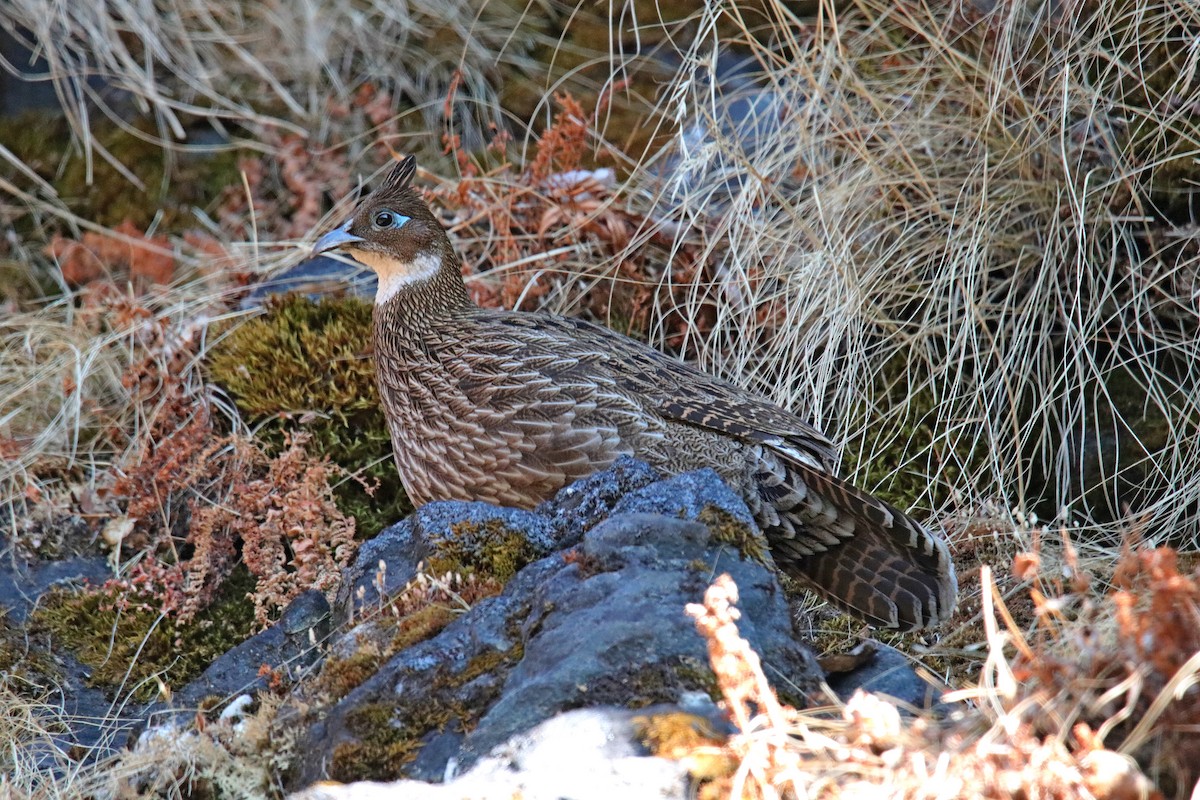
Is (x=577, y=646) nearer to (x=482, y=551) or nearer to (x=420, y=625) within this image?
(x=420, y=625)

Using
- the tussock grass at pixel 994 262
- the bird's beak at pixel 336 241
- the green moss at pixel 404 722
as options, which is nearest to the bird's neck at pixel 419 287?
the bird's beak at pixel 336 241

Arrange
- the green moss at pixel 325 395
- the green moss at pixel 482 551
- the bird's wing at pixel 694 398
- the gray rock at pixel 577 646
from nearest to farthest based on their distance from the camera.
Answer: the gray rock at pixel 577 646 → the green moss at pixel 482 551 → the bird's wing at pixel 694 398 → the green moss at pixel 325 395

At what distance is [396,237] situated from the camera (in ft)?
16.7

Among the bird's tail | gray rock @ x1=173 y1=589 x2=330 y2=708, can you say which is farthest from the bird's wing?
gray rock @ x1=173 y1=589 x2=330 y2=708

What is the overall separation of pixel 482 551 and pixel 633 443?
744 mm

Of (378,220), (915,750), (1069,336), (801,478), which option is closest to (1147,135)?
(1069,336)

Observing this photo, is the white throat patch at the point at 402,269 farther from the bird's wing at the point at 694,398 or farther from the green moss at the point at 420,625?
the green moss at the point at 420,625

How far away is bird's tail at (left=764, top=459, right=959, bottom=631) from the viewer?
157 inches

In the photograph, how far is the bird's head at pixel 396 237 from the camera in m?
5.09

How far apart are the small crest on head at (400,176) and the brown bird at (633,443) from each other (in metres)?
0.78

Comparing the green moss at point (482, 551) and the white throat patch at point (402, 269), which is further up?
the white throat patch at point (402, 269)

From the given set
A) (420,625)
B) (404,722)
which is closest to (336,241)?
(420,625)

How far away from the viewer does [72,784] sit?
3.43 metres

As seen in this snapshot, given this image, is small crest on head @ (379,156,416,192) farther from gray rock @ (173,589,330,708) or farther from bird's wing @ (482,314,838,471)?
gray rock @ (173,589,330,708)
